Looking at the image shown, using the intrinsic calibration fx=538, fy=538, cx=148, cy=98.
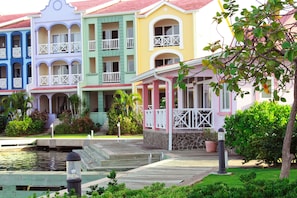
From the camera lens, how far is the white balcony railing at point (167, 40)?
37.7 metres

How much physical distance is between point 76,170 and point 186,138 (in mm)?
13990

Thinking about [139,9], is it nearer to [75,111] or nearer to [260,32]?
[75,111]

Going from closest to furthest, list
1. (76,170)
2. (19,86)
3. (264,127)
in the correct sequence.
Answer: (76,170)
(264,127)
(19,86)

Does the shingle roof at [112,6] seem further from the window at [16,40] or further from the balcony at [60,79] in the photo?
the balcony at [60,79]

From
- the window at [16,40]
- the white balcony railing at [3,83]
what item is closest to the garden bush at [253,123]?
the white balcony railing at [3,83]

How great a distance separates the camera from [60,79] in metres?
41.5

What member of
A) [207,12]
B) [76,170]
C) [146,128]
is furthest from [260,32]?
[207,12]

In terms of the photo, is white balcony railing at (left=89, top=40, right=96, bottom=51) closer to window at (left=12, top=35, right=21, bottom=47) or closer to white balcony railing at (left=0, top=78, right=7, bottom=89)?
window at (left=12, top=35, right=21, bottom=47)

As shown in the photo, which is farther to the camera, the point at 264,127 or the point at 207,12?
the point at 207,12

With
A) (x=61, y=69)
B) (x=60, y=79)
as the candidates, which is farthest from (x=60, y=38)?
(x=60, y=79)

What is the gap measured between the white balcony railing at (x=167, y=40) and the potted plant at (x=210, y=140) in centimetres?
1714

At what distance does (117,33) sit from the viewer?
4081 centimetres

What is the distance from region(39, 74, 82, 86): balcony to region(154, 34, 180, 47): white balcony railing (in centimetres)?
704

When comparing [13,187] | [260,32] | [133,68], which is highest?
[133,68]
